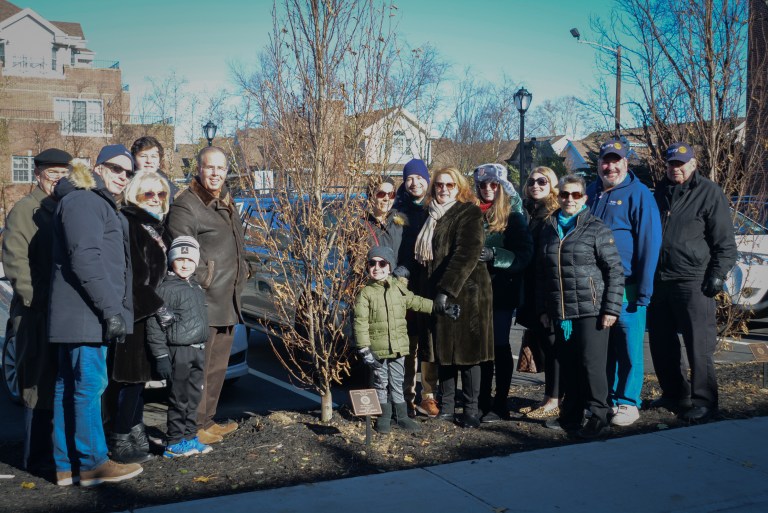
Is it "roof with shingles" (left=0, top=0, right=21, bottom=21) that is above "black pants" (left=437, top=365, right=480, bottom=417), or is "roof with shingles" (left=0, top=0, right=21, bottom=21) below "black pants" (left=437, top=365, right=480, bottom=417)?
above

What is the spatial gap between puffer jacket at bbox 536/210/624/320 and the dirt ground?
97cm

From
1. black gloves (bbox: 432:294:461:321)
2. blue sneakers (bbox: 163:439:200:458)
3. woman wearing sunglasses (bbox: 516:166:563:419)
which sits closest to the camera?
blue sneakers (bbox: 163:439:200:458)

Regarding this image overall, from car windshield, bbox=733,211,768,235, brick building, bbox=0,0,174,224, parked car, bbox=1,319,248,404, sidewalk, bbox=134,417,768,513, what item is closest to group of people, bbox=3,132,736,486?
sidewalk, bbox=134,417,768,513

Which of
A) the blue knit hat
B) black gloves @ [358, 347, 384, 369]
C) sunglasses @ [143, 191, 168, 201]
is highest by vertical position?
the blue knit hat

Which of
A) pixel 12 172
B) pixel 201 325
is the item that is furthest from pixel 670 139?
pixel 12 172

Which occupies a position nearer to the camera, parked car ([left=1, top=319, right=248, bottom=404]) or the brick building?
parked car ([left=1, top=319, right=248, bottom=404])

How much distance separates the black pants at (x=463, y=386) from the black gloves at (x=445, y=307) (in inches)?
18.6

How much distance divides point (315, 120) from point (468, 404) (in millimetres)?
2387

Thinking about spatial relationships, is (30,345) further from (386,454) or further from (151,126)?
(151,126)

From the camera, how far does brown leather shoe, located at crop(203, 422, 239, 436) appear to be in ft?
18.4

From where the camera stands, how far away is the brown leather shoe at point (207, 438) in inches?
215

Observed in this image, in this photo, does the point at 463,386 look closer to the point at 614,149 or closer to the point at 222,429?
the point at 222,429

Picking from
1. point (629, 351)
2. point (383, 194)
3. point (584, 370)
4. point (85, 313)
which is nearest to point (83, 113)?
point (383, 194)

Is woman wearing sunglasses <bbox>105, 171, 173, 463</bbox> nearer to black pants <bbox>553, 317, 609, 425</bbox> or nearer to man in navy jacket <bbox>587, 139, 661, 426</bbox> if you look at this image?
black pants <bbox>553, 317, 609, 425</bbox>
